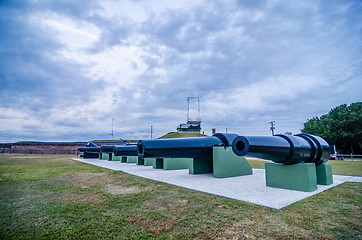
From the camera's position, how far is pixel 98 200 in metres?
4.08

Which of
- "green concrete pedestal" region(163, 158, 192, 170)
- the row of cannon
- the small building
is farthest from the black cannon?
the small building

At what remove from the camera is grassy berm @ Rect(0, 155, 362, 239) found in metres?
2.49

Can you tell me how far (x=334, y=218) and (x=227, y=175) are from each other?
12.9ft

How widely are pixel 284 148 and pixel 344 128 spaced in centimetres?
2123

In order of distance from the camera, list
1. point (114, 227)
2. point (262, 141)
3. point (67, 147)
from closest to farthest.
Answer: point (114, 227) < point (262, 141) < point (67, 147)

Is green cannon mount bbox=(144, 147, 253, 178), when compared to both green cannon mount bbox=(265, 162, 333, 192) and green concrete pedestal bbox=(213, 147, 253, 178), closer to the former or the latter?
green concrete pedestal bbox=(213, 147, 253, 178)

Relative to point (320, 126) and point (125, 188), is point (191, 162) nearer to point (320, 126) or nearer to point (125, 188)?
point (125, 188)

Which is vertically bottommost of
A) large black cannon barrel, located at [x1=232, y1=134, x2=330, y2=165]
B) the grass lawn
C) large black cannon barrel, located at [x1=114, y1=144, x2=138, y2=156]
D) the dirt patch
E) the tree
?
the grass lawn

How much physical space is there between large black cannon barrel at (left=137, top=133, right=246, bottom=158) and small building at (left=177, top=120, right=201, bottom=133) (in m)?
38.9

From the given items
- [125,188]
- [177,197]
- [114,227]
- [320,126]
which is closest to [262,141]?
[177,197]

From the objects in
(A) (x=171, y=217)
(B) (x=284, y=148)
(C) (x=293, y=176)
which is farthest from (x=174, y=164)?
(A) (x=171, y=217)

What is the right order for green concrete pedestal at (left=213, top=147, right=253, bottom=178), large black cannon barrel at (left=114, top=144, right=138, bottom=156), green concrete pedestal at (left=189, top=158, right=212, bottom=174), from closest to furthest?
green concrete pedestal at (left=213, top=147, right=253, bottom=178), green concrete pedestal at (left=189, top=158, right=212, bottom=174), large black cannon barrel at (left=114, top=144, right=138, bottom=156)

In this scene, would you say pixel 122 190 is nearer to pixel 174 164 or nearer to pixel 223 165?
pixel 223 165

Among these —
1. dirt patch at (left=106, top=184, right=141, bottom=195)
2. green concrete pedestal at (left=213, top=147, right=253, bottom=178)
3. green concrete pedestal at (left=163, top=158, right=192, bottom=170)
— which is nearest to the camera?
dirt patch at (left=106, top=184, right=141, bottom=195)
